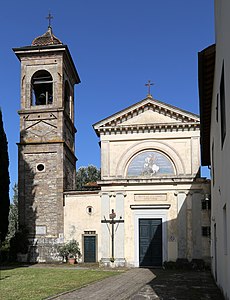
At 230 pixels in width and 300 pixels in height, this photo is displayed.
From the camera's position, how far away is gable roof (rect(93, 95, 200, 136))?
25.7 meters

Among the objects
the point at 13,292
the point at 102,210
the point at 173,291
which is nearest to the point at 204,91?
the point at 173,291

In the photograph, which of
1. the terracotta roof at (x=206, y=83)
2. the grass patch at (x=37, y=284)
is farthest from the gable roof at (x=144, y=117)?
the grass patch at (x=37, y=284)

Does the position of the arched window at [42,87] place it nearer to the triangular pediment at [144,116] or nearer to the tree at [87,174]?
the triangular pediment at [144,116]

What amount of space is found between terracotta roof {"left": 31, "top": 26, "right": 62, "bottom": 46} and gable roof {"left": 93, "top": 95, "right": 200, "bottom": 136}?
7254 millimetres

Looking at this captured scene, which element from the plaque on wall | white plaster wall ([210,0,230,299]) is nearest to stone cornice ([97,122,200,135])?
the plaque on wall

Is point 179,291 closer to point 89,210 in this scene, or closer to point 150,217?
point 150,217

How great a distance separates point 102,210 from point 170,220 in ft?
12.6

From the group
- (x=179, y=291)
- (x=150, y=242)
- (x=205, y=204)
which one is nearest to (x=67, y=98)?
(x=150, y=242)

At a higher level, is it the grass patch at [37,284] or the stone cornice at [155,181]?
the stone cornice at [155,181]

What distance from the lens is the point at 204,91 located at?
15.3 m

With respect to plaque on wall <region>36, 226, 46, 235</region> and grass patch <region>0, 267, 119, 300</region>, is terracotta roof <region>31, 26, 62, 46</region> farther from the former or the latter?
grass patch <region>0, 267, 119, 300</region>

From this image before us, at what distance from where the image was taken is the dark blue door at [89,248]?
86.0ft

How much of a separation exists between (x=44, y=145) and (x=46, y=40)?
7231mm

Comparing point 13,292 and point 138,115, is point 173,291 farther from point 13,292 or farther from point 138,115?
point 138,115
